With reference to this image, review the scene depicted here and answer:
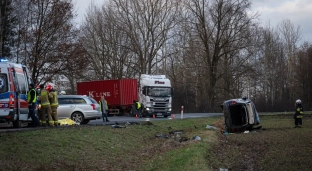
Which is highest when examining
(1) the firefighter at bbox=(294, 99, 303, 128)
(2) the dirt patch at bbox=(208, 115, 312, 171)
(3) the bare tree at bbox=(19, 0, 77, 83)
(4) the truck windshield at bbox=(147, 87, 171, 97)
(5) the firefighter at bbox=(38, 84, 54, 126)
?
(3) the bare tree at bbox=(19, 0, 77, 83)

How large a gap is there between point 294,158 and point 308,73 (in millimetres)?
59044

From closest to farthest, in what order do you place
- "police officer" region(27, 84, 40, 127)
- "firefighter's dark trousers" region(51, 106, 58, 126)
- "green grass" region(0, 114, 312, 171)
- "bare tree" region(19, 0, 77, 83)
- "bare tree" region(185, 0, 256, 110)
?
"green grass" region(0, 114, 312, 171) → "police officer" region(27, 84, 40, 127) → "firefighter's dark trousers" region(51, 106, 58, 126) → "bare tree" region(19, 0, 77, 83) → "bare tree" region(185, 0, 256, 110)

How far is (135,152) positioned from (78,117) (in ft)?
30.3

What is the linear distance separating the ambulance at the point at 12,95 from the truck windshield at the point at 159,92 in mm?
19962

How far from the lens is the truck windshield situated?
40219 mm

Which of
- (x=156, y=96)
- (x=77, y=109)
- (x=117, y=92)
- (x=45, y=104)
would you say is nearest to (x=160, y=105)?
(x=156, y=96)

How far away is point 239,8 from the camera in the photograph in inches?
2296

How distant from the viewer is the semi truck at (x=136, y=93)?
40.1 metres

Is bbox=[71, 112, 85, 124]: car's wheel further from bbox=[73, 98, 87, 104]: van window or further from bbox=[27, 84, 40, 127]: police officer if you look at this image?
bbox=[27, 84, 40, 127]: police officer

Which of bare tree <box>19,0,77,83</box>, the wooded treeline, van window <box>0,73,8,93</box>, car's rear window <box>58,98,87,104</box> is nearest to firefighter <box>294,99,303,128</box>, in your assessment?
car's rear window <box>58,98,87,104</box>

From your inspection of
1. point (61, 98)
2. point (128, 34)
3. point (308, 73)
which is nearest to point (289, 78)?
point (308, 73)

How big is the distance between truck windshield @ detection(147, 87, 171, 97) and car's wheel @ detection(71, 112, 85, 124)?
15.1 metres

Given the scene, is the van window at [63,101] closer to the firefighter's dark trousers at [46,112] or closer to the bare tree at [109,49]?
the firefighter's dark trousers at [46,112]

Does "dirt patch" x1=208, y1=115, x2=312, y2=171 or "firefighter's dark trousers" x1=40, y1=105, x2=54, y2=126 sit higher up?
"firefighter's dark trousers" x1=40, y1=105, x2=54, y2=126
